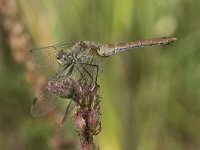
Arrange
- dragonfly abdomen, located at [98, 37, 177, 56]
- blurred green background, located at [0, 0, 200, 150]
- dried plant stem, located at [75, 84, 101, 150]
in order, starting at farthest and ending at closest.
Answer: blurred green background, located at [0, 0, 200, 150] < dragonfly abdomen, located at [98, 37, 177, 56] < dried plant stem, located at [75, 84, 101, 150]

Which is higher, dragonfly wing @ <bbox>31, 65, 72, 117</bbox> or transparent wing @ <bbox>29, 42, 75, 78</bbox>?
transparent wing @ <bbox>29, 42, 75, 78</bbox>

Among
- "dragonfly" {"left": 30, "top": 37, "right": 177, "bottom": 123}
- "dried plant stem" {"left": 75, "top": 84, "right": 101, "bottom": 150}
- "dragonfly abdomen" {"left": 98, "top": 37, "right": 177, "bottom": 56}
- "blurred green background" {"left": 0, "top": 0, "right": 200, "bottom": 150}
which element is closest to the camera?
"dried plant stem" {"left": 75, "top": 84, "right": 101, "bottom": 150}

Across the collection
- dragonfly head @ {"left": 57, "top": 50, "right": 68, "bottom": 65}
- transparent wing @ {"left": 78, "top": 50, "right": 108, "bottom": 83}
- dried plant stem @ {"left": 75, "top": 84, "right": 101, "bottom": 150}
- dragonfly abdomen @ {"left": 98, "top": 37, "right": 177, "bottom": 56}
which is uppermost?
dragonfly abdomen @ {"left": 98, "top": 37, "right": 177, "bottom": 56}

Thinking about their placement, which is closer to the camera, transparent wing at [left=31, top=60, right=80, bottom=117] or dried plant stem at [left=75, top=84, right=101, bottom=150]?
dried plant stem at [left=75, top=84, right=101, bottom=150]

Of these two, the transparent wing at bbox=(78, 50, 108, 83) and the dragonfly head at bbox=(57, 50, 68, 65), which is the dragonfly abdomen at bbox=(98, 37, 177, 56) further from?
the dragonfly head at bbox=(57, 50, 68, 65)

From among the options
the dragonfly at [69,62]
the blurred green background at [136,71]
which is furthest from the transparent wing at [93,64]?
the blurred green background at [136,71]

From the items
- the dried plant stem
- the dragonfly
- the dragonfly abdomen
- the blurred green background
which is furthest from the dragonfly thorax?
the blurred green background
